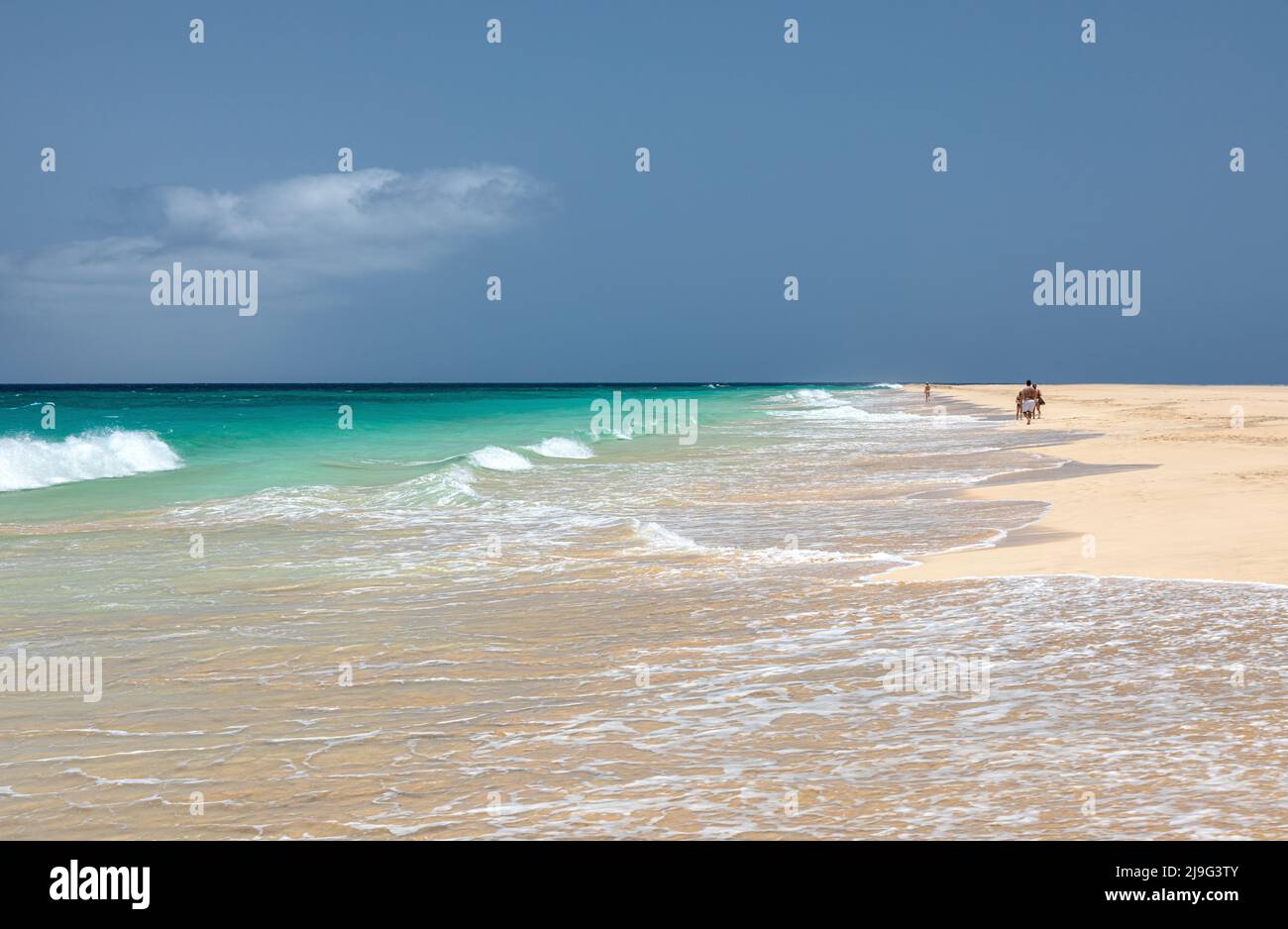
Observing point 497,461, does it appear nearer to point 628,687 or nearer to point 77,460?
point 77,460

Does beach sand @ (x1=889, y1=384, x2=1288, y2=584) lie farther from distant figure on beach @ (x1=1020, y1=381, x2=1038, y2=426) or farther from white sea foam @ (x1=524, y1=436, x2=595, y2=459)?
distant figure on beach @ (x1=1020, y1=381, x2=1038, y2=426)

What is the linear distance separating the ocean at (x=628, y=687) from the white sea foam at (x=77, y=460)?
41.2 feet

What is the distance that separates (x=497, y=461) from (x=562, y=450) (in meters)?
6.36

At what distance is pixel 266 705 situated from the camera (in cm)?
669

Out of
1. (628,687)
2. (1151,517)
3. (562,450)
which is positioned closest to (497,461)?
(562,450)

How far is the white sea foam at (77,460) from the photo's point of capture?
26.8m

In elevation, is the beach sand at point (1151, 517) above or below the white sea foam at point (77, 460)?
below

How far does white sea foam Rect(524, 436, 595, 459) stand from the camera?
1340 inches

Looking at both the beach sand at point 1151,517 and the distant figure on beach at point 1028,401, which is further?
the distant figure on beach at point 1028,401

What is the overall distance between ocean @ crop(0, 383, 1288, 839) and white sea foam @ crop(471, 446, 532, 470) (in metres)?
12.4
